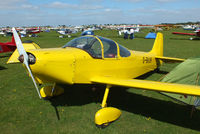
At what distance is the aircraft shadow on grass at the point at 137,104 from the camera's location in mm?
4115

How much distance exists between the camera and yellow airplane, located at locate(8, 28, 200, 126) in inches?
138

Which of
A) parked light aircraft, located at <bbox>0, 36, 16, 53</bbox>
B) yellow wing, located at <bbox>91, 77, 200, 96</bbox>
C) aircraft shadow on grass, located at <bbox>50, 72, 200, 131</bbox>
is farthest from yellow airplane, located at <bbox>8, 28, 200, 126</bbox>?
parked light aircraft, located at <bbox>0, 36, 16, 53</bbox>

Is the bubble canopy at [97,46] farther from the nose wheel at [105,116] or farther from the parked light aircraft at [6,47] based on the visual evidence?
the parked light aircraft at [6,47]

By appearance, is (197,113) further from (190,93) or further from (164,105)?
(190,93)

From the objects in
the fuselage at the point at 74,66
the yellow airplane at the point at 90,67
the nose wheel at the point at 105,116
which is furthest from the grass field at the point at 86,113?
the fuselage at the point at 74,66

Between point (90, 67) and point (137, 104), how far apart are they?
1911mm

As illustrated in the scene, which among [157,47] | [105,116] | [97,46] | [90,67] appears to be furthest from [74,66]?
[157,47]

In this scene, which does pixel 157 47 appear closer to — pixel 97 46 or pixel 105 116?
pixel 97 46

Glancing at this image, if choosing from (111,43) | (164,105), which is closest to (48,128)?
(111,43)

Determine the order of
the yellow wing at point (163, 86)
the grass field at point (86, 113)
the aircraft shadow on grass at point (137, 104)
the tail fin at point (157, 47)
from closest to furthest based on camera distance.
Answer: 1. the yellow wing at point (163, 86)
2. the grass field at point (86, 113)
3. the aircraft shadow on grass at point (137, 104)
4. the tail fin at point (157, 47)

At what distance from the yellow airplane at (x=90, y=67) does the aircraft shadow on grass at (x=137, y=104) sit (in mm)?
532

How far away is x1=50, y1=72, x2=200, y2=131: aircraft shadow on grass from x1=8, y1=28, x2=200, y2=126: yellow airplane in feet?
1.75

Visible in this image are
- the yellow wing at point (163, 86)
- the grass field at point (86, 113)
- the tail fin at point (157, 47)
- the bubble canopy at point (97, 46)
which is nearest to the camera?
the yellow wing at point (163, 86)

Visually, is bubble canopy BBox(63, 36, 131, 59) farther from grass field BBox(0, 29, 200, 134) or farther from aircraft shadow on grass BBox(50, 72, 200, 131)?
grass field BBox(0, 29, 200, 134)
